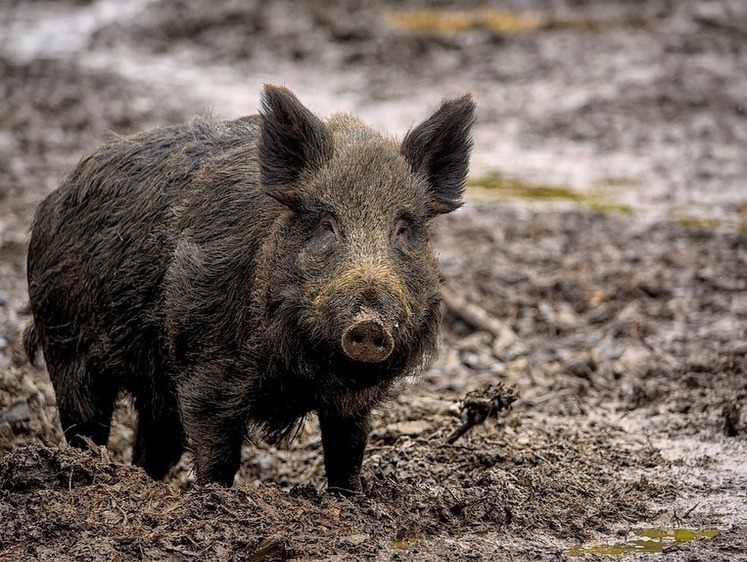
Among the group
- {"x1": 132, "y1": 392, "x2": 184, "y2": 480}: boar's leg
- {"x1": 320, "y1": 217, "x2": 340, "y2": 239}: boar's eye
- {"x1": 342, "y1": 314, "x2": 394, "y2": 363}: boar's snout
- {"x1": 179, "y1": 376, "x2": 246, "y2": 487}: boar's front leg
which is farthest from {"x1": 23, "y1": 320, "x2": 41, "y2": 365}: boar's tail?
{"x1": 342, "y1": 314, "x2": 394, "y2": 363}: boar's snout

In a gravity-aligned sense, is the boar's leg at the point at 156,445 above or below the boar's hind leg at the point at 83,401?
below

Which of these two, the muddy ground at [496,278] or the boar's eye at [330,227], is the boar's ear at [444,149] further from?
the muddy ground at [496,278]

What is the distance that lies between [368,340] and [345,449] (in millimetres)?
1340

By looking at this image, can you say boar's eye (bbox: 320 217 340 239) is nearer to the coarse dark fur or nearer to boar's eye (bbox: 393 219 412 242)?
the coarse dark fur

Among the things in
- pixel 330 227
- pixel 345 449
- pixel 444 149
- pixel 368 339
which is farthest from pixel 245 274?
pixel 368 339

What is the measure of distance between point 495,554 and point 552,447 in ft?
5.83

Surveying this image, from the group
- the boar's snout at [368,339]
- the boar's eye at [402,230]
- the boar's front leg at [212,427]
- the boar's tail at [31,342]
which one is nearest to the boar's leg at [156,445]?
the boar's tail at [31,342]

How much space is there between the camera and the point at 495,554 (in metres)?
5.47

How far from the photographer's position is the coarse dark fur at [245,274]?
18.9 ft

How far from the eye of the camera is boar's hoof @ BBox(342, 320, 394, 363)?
16.9 ft

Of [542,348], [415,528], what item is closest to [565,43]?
[542,348]

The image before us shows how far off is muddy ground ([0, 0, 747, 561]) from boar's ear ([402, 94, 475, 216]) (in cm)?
138

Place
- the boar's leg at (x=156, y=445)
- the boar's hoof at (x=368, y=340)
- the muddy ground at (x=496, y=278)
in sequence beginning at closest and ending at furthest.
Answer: the boar's hoof at (x=368, y=340) < the muddy ground at (x=496, y=278) < the boar's leg at (x=156, y=445)

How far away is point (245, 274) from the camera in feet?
20.4
